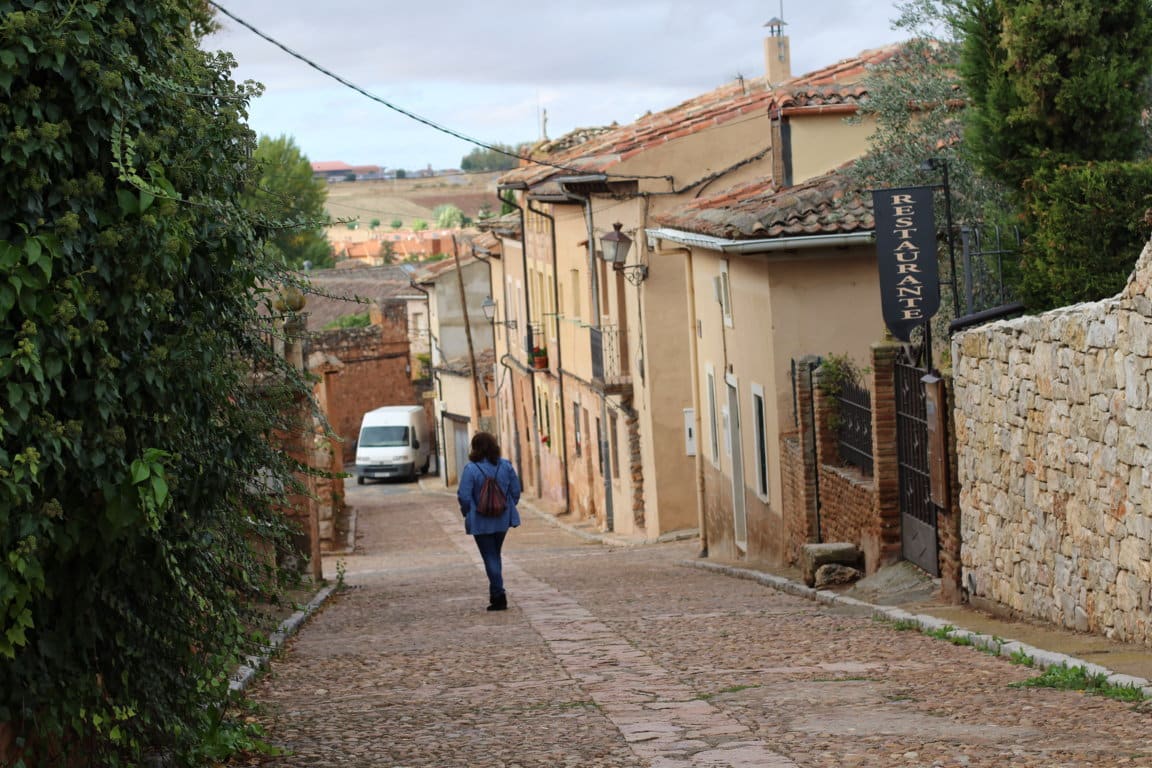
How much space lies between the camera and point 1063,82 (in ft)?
38.9

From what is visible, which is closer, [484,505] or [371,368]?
[484,505]

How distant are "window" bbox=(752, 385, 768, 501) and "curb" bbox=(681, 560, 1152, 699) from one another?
158 cm

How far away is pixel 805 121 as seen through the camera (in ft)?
60.6

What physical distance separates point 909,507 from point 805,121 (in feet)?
24.0

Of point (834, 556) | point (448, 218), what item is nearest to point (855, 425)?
point (834, 556)

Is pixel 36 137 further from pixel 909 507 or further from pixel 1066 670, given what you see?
pixel 909 507

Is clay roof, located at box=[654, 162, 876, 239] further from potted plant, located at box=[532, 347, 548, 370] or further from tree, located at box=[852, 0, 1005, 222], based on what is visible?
potted plant, located at box=[532, 347, 548, 370]

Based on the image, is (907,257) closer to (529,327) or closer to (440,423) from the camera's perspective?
(529,327)

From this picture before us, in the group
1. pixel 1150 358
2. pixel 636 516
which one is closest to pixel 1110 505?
pixel 1150 358

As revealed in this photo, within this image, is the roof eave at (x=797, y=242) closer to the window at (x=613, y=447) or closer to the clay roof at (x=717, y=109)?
the clay roof at (x=717, y=109)

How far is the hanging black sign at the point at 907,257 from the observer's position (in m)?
11.9

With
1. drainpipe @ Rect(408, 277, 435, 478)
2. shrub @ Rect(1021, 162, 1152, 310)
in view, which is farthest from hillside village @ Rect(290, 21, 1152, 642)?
drainpipe @ Rect(408, 277, 435, 478)

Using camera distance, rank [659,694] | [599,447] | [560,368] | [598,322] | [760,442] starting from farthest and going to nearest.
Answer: [560,368] < [599,447] < [598,322] < [760,442] < [659,694]

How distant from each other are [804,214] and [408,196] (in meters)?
158
